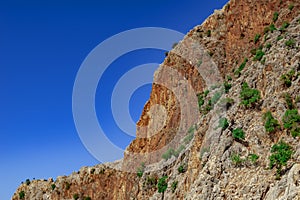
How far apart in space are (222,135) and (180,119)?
1219cm

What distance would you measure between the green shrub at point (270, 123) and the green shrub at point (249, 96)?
8.51 feet

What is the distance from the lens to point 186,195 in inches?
1458

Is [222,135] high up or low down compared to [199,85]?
down

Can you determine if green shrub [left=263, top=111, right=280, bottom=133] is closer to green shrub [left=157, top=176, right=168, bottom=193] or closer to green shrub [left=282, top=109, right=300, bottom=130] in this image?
green shrub [left=282, top=109, right=300, bottom=130]

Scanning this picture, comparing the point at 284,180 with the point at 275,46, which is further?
the point at 275,46

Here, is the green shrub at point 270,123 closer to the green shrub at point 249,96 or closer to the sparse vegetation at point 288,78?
the green shrub at point 249,96

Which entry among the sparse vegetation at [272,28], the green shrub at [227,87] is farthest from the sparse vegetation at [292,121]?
the sparse vegetation at [272,28]

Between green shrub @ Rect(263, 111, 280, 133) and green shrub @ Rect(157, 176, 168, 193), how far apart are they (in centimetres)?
1494

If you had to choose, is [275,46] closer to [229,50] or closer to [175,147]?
[229,50]

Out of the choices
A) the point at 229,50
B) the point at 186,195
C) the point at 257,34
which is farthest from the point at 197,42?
the point at 186,195

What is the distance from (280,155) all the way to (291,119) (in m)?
3.75

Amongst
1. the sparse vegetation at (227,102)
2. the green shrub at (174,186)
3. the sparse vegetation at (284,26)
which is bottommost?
the green shrub at (174,186)

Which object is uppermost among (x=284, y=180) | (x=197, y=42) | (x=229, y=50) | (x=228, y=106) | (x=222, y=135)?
(x=197, y=42)

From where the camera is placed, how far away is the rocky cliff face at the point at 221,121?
32.3 meters
